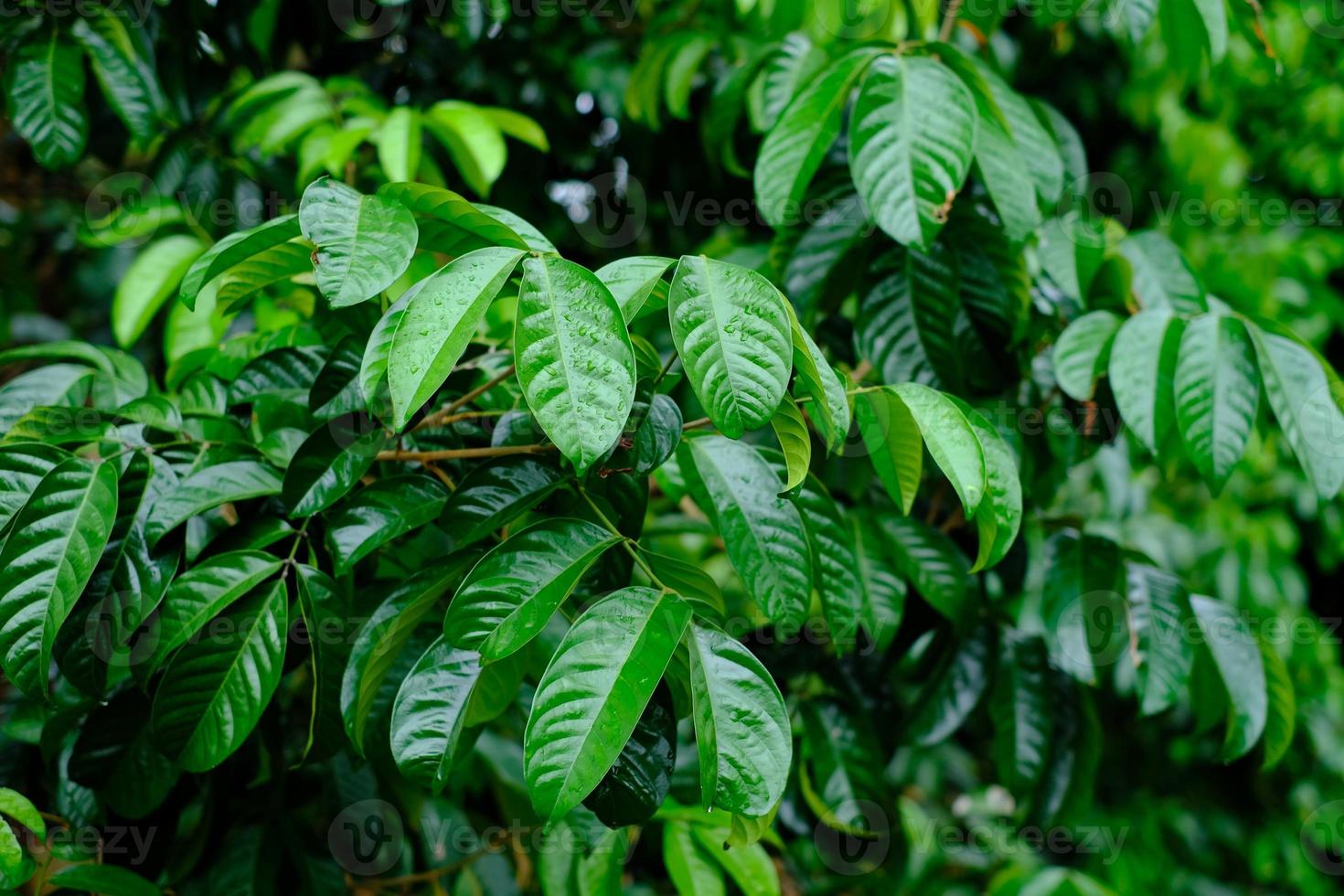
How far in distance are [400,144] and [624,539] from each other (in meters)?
0.68

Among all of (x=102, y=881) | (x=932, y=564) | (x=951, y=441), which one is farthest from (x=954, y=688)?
(x=102, y=881)

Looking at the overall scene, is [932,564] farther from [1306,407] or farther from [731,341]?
[731,341]

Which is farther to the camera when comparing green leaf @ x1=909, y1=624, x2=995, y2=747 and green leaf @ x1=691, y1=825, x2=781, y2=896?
green leaf @ x1=909, y1=624, x2=995, y2=747

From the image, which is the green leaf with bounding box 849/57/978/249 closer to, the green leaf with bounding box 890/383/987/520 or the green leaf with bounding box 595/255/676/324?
the green leaf with bounding box 890/383/987/520

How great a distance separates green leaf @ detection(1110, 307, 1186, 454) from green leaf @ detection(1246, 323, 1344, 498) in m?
0.08

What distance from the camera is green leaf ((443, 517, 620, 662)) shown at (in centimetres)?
60

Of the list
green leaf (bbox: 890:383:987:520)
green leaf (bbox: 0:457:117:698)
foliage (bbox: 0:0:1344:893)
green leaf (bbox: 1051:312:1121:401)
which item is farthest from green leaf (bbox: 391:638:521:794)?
green leaf (bbox: 1051:312:1121:401)

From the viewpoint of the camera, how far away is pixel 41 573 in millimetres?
650

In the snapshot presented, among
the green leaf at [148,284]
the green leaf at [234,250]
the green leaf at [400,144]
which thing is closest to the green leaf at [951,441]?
the green leaf at [234,250]

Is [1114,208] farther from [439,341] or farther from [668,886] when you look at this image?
[439,341]

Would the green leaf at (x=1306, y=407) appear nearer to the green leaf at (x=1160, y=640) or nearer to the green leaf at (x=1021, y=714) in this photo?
the green leaf at (x=1160, y=640)

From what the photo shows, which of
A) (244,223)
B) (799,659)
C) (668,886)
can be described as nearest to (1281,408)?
(799,659)

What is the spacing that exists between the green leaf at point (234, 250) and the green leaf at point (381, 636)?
0.24 metres

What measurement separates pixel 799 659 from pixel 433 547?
0.45 metres
